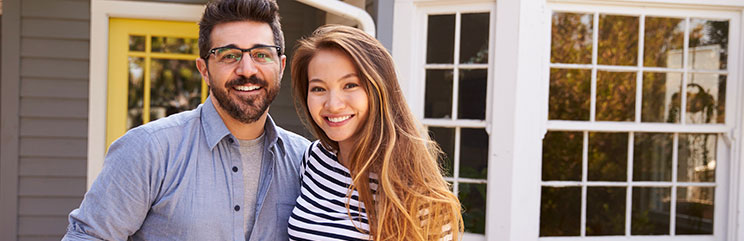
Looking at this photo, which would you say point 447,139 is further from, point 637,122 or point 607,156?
point 637,122

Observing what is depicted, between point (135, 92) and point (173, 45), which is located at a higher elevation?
point (173, 45)

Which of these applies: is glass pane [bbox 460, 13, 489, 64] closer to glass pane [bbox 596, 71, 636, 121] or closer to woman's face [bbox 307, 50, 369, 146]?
glass pane [bbox 596, 71, 636, 121]

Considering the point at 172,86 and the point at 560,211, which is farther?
the point at 172,86

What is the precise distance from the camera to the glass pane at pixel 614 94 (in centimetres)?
314

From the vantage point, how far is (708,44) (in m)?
3.17

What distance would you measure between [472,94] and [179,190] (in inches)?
77.2

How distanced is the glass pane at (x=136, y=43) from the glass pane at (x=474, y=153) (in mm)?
2301

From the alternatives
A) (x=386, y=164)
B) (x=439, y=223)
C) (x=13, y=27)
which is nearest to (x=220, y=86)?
(x=386, y=164)

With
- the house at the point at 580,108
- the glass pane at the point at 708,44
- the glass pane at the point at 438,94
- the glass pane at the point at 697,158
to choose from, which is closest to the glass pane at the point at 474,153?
the house at the point at 580,108

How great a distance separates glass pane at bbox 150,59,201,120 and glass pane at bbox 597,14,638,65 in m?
2.72

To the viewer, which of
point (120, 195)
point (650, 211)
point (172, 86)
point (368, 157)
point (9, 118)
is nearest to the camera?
point (120, 195)

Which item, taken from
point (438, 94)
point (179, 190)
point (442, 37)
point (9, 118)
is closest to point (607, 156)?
point (438, 94)

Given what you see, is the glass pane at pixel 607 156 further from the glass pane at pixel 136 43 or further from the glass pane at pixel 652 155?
the glass pane at pixel 136 43

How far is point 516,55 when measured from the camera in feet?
9.65
